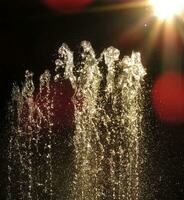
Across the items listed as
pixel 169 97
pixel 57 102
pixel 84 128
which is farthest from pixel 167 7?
pixel 57 102

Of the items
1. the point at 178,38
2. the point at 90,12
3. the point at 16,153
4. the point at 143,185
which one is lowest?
the point at 143,185

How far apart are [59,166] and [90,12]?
3893 mm

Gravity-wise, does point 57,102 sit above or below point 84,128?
above

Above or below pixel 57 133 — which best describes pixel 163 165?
below

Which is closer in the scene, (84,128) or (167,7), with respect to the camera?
(167,7)

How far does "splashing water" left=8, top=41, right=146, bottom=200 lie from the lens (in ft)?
32.3

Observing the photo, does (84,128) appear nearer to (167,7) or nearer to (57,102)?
(57,102)

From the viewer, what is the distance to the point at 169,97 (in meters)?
11.6

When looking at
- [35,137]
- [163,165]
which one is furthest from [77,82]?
[163,165]

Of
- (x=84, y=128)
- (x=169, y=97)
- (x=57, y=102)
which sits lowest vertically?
(x=84, y=128)

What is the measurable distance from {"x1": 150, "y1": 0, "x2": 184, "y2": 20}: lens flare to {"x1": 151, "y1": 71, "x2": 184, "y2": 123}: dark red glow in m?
1.39

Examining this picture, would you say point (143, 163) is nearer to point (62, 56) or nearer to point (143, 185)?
point (143, 185)

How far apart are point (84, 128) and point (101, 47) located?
7.16 feet

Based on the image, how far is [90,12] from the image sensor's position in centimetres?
1281
